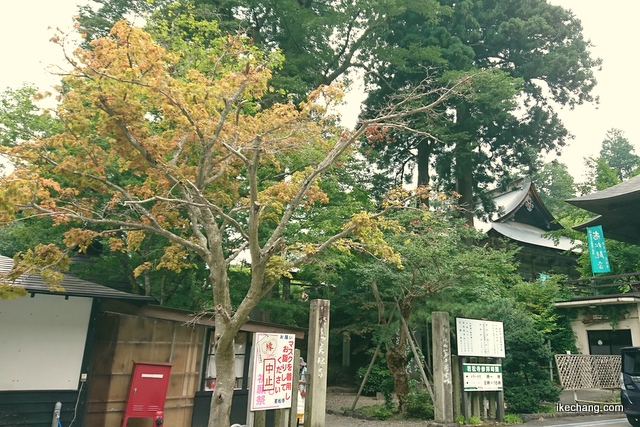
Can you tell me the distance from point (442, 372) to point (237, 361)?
465 centimetres

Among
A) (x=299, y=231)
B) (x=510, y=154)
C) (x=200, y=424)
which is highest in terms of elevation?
(x=510, y=154)

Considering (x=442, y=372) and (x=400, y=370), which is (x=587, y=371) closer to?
(x=400, y=370)

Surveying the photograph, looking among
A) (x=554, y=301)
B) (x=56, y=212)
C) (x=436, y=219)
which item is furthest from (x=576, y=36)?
(x=56, y=212)

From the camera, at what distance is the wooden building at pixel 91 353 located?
768 cm

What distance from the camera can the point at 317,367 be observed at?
314 inches

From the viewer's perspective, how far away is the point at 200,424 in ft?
31.3

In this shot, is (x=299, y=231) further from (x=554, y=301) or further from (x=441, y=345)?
(x=554, y=301)

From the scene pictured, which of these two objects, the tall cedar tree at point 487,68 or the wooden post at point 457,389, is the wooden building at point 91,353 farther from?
the tall cedar tree at point 487,68

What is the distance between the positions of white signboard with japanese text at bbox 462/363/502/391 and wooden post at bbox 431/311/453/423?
0.60 meters

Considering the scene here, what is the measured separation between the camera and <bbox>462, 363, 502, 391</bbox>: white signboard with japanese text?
34.1ft

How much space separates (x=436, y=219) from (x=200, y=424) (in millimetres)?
8341

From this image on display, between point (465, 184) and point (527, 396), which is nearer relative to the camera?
point (527, 396)

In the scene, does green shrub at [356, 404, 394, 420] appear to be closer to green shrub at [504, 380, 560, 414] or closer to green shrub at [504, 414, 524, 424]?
green shrub at [504, 414, 524, 424]

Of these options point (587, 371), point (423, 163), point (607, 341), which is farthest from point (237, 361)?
point (607, 341)
